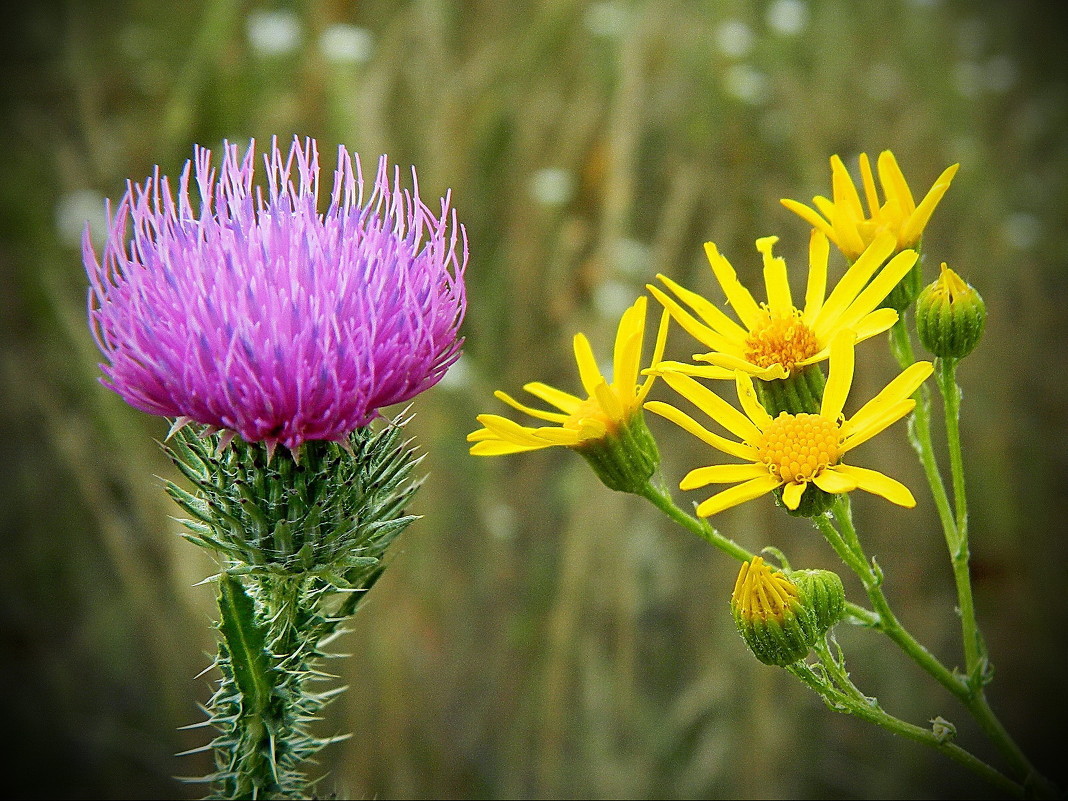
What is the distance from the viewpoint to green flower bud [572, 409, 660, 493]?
4.71 ft

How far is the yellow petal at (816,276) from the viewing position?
1.45 metres

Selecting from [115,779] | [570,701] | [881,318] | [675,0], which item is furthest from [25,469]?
[881,318]

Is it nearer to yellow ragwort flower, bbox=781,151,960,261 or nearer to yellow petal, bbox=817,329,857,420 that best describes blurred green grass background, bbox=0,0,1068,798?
yellow ragwort flower, bbox=781,151,960,261

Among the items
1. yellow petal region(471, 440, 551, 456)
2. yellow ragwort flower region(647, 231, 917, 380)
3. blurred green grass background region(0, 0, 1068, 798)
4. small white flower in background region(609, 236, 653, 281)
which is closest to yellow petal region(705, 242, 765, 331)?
yellow ragwort flower region(647, 231, 917, 380)

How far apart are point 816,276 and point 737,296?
0.12m

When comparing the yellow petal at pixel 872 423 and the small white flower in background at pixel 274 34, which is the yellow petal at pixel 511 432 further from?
the small white flower in background at pixel 274 34

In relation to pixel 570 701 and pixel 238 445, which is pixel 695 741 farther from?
pixel 238 445

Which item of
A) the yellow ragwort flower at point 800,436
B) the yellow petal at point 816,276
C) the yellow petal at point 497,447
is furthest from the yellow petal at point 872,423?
the yellow petal at point 497,447

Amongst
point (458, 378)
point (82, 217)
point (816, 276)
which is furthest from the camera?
point (82, 217)

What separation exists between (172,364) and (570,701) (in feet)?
6.78

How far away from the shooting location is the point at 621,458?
56.6 inches

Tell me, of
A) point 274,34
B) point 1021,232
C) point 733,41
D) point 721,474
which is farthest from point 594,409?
point 1021,232

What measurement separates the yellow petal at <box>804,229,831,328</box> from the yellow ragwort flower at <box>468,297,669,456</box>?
0.76 ft

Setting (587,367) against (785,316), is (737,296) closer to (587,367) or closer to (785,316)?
(785,316)
